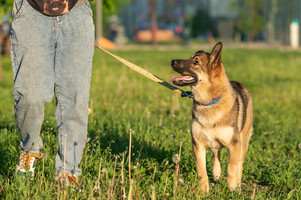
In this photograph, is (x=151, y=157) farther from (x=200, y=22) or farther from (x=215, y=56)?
(x=200, y=22)

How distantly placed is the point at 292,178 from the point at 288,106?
15.3ft

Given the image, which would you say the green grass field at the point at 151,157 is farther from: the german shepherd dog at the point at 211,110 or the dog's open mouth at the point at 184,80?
the dog's open mouth at the point at 184,80

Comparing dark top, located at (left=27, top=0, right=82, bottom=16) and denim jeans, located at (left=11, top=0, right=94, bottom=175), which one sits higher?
dark top, located at (left=27, top=0, right=82, bottom=16)

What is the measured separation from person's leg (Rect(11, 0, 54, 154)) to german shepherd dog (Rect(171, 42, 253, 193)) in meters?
1.13

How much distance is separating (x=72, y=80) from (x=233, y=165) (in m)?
1.64

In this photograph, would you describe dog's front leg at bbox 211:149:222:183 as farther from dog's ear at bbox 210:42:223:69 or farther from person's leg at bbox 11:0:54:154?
person's leg at bbox 11:0:54:154

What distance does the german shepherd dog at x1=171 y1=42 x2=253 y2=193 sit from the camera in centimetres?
400

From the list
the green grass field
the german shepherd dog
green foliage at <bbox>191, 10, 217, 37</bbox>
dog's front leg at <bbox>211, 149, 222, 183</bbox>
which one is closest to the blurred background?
green foliage at <bbox>191, 10, 217, 37</bbox>

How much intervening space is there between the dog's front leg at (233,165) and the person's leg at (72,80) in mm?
1343

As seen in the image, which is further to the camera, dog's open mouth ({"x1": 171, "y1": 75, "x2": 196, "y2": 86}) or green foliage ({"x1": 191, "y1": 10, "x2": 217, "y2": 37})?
green foliage ({"x1": 191, "y1": 10, "x2": 217, "y2": 37})

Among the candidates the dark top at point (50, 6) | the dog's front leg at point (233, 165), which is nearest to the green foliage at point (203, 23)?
the dog's front leg at point (233, 165)

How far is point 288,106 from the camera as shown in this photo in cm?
891

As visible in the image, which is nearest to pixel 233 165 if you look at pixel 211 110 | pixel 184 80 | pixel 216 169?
pixel 216 169

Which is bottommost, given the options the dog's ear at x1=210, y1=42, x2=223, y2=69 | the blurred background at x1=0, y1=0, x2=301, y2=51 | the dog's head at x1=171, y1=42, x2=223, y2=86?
the dog's head at x1=171, y1=42, x2=223, y2=86
